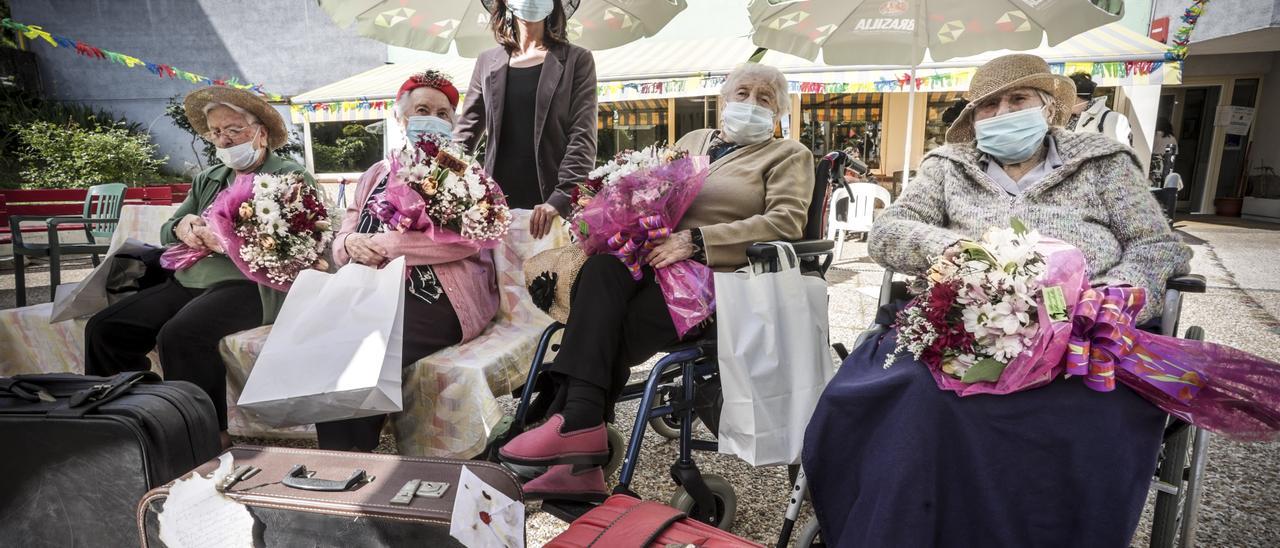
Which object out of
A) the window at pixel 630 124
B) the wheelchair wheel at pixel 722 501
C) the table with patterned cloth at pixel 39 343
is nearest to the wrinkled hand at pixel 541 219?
the wheelchair wheel at pixel 722 501

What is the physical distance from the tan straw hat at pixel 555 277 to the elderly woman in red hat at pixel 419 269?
0.27m

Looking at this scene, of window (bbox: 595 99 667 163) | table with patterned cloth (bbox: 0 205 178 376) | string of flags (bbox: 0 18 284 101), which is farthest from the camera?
window (bbox: 595 99 667 163)

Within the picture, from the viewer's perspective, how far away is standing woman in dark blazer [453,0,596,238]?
279cm

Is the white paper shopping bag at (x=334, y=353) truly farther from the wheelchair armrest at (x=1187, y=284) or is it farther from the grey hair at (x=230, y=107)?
the wheelchair armrest at (x=1187, y=284)

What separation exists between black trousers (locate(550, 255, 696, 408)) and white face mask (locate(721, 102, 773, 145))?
83 cm

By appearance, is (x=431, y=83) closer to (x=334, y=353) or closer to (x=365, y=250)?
(x=365, y=250)

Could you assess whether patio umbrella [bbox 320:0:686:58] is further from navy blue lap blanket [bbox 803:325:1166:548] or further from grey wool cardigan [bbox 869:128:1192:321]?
navy blue lap blanket [bbox 803:325:1166:548]

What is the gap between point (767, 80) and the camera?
2.57m

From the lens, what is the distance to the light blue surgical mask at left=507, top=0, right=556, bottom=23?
109 inches

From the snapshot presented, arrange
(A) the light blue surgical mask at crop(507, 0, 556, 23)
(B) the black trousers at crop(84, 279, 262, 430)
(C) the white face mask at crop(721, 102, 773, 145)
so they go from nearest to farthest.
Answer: (B) the black trousers at crop(84, 279, 262, 430), (C) the white face mask at crop(721, 102, 773, 145), (A) the light blue surgical mask at crop(507, 0, 556, 23)

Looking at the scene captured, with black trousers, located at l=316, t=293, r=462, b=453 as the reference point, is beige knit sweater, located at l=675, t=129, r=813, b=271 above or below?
above

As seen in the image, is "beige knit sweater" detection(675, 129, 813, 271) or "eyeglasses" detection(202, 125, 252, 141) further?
"eyeglasses" detection(202, 125, 252, 141)

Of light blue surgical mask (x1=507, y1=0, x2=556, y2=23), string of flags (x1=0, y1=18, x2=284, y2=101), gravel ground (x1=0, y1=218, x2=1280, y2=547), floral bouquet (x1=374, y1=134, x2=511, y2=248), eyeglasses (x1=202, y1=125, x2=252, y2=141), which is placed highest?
string of flags (x1=0, y1=18, x2=284, y2=101)

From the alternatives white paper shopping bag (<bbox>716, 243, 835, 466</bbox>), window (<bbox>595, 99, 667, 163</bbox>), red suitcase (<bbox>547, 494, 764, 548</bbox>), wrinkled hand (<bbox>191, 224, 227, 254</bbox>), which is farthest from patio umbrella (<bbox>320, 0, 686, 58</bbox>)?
window (<bbox>595, 99, 667, 163</bbox>)
